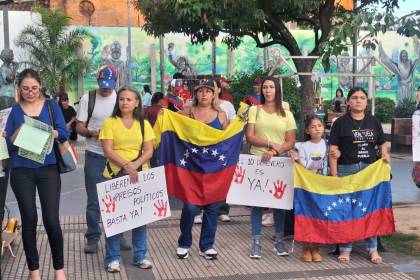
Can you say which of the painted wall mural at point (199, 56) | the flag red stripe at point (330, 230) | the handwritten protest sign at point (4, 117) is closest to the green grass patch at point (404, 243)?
the flag red stripe at point (330, 230)

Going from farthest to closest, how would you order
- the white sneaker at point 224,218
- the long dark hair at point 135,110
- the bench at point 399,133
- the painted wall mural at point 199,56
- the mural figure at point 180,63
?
the mural figure at point 180,63 < the painted wall mural at point 199,56 < the bench at point 399,133 < the white sneaker at point 224,218 < the long dark hair at point 135,110

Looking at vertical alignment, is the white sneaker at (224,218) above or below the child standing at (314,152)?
below

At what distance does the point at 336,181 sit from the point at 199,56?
23850mm

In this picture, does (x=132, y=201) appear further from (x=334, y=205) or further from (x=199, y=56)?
(x=199, y=56)

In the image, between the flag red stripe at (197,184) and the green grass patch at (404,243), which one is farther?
the green grass patch at (404,243)

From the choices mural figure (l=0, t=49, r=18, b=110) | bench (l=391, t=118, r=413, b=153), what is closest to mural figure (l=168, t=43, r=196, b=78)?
bench (l=391, t=118, r=413, b=153)

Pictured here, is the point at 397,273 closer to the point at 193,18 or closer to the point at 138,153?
the point at 138,153

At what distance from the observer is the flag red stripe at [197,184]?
5.84 metres

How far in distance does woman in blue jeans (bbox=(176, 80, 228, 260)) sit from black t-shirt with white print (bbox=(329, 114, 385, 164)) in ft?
3.75

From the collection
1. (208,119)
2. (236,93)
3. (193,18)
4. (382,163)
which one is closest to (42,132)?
(208,119)

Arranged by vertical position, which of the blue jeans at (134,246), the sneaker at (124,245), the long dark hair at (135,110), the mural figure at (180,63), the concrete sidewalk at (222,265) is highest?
the mural figure at (180,63)

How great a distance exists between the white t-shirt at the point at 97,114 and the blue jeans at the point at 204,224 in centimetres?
102

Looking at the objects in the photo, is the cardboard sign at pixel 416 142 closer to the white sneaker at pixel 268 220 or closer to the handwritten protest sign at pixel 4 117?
the white sneaker at pixel 268 220

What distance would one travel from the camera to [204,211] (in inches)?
232
